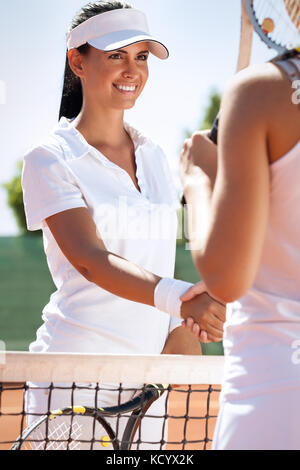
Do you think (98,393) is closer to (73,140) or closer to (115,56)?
(73,140)

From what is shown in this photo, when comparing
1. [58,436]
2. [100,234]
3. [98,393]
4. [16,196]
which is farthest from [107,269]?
[16,196]

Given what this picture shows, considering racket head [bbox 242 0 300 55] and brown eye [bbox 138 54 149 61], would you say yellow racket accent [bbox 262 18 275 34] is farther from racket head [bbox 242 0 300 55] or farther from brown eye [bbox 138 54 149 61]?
brown eye [bbox 138 54 149 61]

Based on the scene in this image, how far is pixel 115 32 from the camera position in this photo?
6.86 feet

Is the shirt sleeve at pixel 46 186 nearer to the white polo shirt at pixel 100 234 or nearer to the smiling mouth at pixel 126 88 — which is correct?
the white polo shirt at pixel 100 234

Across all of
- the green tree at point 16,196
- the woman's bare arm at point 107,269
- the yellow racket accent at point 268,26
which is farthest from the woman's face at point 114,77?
the green tree at point 16,196

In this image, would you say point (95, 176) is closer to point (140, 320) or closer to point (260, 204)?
point (140, 320)

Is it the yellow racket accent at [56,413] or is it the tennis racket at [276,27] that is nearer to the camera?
the tennis racket at [276,27]

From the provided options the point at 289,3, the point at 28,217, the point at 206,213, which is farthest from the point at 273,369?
the point at 28,217

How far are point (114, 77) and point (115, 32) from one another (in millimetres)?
127

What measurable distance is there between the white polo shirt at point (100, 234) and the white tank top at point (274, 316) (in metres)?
0.84

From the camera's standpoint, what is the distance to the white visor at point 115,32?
2064 millimetres

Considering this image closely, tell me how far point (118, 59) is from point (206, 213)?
1.11m

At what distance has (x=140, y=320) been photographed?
6.38ft

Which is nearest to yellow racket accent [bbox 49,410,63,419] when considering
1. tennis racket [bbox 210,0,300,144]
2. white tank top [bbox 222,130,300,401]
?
white tank top [bbox 222,130,300,401]
